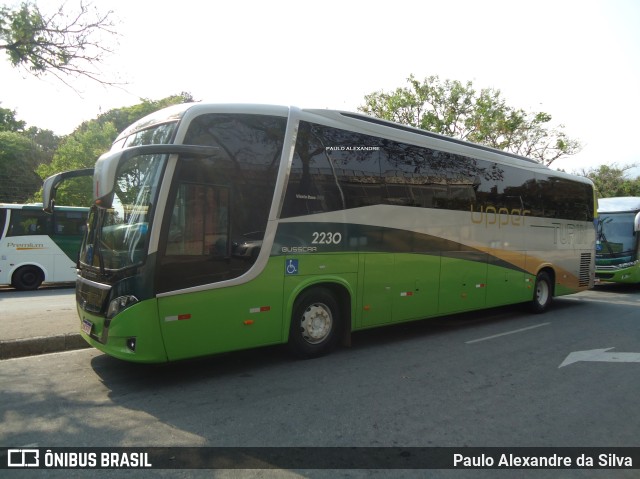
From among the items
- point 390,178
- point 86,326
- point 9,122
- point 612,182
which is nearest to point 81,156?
point 9,122

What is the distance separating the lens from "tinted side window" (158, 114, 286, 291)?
17.3ft

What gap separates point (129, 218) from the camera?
5398mm

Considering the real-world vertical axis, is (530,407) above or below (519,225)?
below

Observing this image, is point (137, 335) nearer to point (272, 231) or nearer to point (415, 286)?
point (272, 231)

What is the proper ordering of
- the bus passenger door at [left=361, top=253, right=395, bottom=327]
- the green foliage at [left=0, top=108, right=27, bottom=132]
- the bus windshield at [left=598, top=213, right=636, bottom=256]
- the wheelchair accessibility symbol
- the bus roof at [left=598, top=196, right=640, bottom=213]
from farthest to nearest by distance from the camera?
the green foliage at [left=0, top=108, right=27, bottom=132] < the bus roof at [left=598, top=196, right=640, bottom=213] < the bus windshield at [left=598, top=213, right=636, bottom=256] < the bus passenger door at [left=361, top=253, right=395, bottom=327] < the wheelchair accessibility symbol

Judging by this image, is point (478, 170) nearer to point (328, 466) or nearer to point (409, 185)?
point (409, 185)

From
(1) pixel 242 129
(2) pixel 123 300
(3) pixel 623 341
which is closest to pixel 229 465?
(2) pixel 123 300

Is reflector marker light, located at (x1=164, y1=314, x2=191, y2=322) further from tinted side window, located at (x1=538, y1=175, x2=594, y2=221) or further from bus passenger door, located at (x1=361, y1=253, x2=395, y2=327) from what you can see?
tinted side window, located at (x1=538, y1=175, x2=594, y2=221)

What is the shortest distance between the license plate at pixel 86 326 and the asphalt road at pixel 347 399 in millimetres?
570

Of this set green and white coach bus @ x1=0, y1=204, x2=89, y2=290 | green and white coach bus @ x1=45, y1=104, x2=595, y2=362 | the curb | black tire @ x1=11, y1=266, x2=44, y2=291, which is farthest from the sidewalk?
black tire @ x1=11, y1=266, x2=44, y2=291

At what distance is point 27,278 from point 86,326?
1202 centimetres

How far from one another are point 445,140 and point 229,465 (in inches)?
276

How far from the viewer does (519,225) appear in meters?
10.3

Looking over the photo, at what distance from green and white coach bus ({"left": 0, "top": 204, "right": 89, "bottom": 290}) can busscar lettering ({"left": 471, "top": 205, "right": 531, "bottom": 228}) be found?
12.2 m
